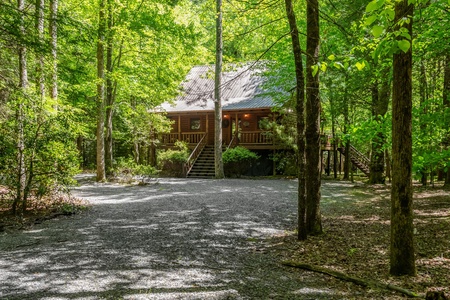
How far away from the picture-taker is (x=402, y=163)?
A: 4.09 m

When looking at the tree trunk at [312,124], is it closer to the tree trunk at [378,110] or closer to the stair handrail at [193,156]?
the tree trunk at [378,110]

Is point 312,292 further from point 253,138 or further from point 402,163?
point 253,138

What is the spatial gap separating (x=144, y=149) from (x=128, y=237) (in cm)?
2364

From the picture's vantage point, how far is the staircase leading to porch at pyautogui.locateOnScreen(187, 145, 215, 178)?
68.9 feet

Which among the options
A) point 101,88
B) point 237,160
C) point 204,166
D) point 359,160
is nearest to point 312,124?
point 101,88

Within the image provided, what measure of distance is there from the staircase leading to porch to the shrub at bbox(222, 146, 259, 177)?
3.69 ft

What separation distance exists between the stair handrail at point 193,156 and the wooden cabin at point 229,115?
0.25 meters

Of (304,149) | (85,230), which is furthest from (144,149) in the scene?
(304,149)

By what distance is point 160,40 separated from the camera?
1725cm

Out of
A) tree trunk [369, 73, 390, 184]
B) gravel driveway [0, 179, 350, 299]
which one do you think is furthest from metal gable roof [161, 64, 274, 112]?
gravel driveway [0, 179, 350, 299]

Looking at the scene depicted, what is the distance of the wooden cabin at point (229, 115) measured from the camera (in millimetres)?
23134

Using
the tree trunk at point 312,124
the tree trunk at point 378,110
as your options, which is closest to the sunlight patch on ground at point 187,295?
the tree trunk at point 312,124

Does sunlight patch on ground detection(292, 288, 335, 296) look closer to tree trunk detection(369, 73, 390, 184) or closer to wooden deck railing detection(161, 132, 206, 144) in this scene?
tree trunk detection(369, 73, 390, 184)

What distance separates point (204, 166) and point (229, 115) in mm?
5119
